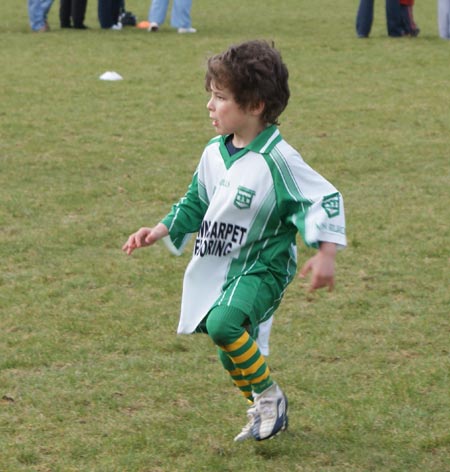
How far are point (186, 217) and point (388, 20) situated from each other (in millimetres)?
12495

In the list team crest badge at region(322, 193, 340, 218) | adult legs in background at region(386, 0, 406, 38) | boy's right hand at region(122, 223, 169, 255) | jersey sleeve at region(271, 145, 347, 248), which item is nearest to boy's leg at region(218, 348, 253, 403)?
boy's right hand at region(122, 223, 169, 255)

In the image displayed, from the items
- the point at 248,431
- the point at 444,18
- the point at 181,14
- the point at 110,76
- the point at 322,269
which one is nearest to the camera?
the point at 322,269

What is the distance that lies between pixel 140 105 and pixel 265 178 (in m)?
7.63

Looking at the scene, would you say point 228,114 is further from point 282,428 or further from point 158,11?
point 158,11

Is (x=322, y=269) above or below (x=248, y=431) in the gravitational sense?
above

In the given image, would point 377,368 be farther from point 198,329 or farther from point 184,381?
point 198,329

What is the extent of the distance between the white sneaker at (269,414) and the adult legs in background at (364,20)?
40.4 ft

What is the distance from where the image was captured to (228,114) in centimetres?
413

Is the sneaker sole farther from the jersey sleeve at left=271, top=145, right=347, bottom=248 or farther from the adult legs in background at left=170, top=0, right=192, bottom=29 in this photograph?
the adult legs in background at left=170, top=0, right=192, bottom=29

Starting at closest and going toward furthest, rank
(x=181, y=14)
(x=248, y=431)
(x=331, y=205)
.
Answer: (x=331, y=205) < (x=248, y=431) < (x=181, y=14)

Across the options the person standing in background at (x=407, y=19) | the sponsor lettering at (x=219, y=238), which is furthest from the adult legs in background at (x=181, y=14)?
the sponsor lettering at (x=219, y=238)

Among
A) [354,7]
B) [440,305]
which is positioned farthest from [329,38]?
[440,305]

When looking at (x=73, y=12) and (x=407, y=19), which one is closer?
(x=407, y=19)

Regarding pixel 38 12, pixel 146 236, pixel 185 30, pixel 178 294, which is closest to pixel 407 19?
pixel 185 30
